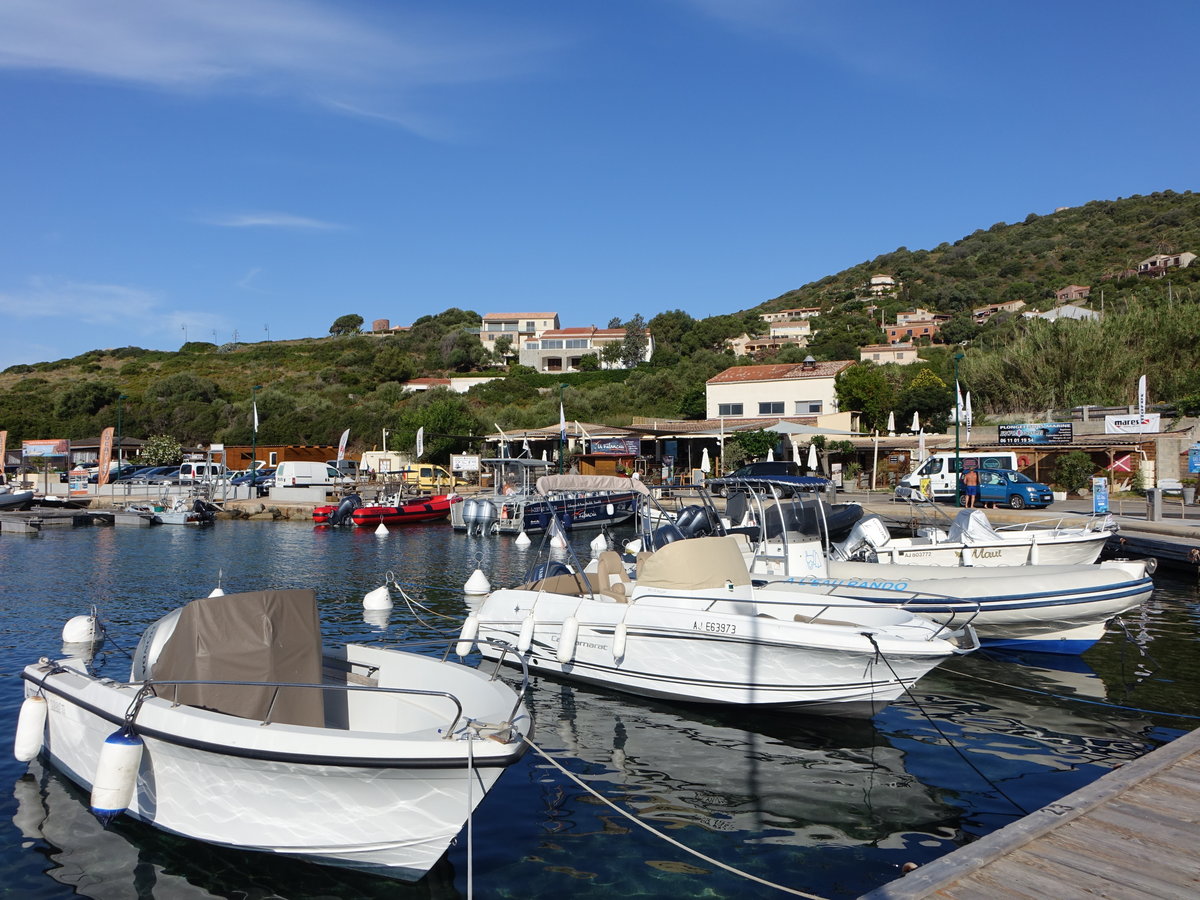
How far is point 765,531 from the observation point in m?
14.5

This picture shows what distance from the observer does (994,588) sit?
1354 centimetres

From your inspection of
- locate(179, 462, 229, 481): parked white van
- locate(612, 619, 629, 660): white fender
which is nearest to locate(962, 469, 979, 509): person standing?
locate(612, 619, 629, 660): white fender

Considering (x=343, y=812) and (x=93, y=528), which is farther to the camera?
(x=93, y=528)

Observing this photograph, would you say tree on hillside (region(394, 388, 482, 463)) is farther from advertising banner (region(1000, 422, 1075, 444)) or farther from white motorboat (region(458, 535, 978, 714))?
white motorboat (region(458, 535, 978, 714))

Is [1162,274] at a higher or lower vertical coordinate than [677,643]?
higher

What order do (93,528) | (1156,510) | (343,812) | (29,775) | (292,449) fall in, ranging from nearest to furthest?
(343,812), (29,775), (1156,510), (93,528), (292,449)

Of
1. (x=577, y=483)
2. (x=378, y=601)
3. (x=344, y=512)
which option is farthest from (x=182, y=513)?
(x=577, y=483)

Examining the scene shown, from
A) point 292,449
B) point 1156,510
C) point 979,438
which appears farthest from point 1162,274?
point 292,449

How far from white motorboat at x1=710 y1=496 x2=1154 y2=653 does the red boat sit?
23139 mm

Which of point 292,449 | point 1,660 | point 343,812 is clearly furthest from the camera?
point 292,449

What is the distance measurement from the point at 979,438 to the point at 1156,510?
18480mm

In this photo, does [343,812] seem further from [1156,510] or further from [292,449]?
[292,449]

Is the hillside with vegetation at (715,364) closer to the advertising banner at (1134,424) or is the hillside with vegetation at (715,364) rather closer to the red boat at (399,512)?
the red boat at (399,512)

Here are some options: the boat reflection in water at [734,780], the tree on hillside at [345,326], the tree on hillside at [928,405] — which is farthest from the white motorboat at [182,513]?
the tree on hillside at [345,326]
